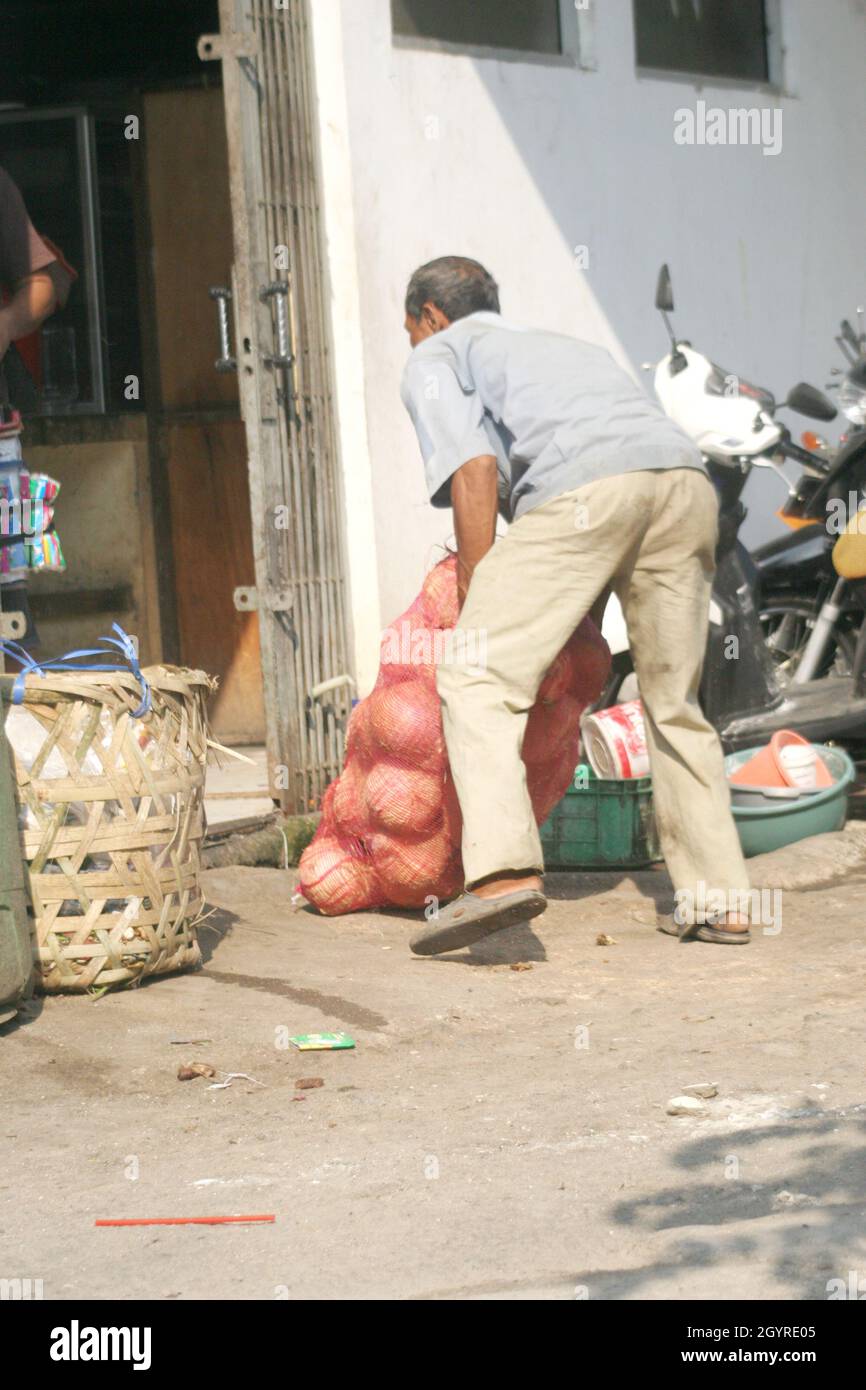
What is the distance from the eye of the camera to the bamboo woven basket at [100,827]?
4.19m

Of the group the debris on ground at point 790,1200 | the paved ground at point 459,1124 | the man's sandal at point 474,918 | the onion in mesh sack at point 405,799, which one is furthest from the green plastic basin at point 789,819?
the debris on ground at point 790,1200

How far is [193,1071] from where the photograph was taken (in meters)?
3.73

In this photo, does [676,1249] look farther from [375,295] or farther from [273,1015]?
[375,295]

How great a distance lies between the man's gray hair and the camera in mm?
4852

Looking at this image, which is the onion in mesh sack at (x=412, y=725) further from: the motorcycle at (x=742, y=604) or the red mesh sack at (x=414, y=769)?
the motorcycle at (x=742, y=604)

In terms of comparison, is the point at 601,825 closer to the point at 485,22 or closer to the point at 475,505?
the point at 475,505

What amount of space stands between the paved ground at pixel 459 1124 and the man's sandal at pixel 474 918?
6.0 inches

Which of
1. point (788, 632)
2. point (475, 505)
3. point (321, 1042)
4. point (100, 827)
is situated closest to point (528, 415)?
point (475, 505)

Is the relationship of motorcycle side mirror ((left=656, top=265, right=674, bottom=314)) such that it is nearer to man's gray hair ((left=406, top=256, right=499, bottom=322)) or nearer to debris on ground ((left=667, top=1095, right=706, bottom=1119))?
man's gray hair ((left=406, top=256, right=499, bottom=322))

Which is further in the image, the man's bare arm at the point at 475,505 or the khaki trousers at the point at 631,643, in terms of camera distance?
the man's bare arm at the point at 475,505

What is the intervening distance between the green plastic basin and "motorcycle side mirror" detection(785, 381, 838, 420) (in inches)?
61.9

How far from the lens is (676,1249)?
2588 mm

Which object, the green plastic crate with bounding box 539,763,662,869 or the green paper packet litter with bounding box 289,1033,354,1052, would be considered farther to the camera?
the green plastic crate with bounding box 539,763,662,869

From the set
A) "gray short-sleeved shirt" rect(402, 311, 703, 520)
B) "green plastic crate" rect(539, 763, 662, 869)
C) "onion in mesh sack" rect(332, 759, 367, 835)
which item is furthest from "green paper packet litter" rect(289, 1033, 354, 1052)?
"green plastic crate" rect(539, 763, 662, 869)
